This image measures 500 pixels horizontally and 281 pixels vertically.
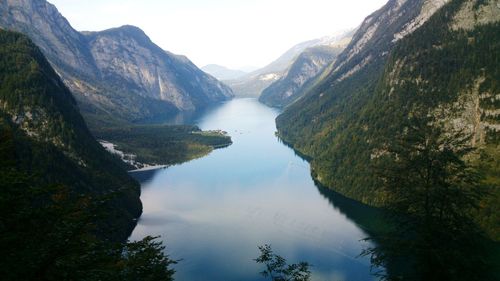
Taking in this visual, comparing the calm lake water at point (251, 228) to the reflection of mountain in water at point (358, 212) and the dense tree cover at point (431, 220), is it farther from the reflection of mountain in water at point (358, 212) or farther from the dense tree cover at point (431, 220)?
the dense tree cover at point (431, 220)

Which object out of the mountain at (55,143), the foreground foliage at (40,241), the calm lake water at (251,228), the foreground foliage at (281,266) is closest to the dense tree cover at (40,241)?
the foreground foliage at (40,241)

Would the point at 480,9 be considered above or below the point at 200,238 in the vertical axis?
above

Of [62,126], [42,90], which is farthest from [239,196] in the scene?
[42,90]

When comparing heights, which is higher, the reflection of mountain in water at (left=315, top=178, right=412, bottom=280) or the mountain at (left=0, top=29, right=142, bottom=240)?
the mountain at (left=0, top=29, right=142, bottom=240)

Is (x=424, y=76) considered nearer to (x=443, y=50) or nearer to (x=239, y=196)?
(x=443, y=50)

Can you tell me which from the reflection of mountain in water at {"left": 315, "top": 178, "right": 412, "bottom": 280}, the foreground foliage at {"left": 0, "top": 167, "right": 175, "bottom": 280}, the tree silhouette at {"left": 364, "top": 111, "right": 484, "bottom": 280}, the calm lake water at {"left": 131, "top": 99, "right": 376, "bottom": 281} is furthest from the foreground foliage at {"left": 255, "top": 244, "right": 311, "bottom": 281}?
the reflection of mountain in water at {"left": 315, "top": 178, "right": 412, "bottom": 280}

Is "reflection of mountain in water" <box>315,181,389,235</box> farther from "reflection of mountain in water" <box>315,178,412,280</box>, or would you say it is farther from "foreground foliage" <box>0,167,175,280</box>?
"foreground foliage" <box>0,167,175,280</box>

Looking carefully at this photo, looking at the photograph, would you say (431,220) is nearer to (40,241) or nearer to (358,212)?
(40,241)

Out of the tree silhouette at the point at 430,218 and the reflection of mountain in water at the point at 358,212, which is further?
the reflection of mountain in water at the point at 358,212

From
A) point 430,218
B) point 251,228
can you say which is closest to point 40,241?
point 430,218

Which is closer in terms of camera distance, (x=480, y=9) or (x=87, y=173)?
(x=87, y=173)

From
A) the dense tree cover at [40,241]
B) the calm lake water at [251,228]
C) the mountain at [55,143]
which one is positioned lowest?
the calm lake water at [251,228]
